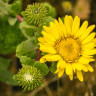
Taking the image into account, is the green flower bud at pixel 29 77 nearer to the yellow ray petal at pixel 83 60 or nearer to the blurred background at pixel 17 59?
the yellow ray petal at pixel 83 60

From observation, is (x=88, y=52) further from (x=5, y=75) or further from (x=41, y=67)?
(x=5, y=75)

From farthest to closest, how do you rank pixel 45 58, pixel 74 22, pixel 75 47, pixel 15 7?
1. pixel 15 7
2. pixel 75 47
3. pixel 74 22
4. pixel 45 58

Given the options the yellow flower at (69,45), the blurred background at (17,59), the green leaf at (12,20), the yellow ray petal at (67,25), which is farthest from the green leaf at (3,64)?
Answer: the yellow ray petal at (67,25)

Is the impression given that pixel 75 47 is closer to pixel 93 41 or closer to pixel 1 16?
pixel 93 41

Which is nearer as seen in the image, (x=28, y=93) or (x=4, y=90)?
(x=28, y=93)

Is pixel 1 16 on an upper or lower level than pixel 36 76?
upper

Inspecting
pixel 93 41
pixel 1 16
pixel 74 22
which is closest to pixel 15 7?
pixel 1 16

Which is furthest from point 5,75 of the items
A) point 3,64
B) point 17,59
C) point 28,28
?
point 28,28

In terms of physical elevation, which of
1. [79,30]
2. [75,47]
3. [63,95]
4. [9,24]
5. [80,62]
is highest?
[9,24]
